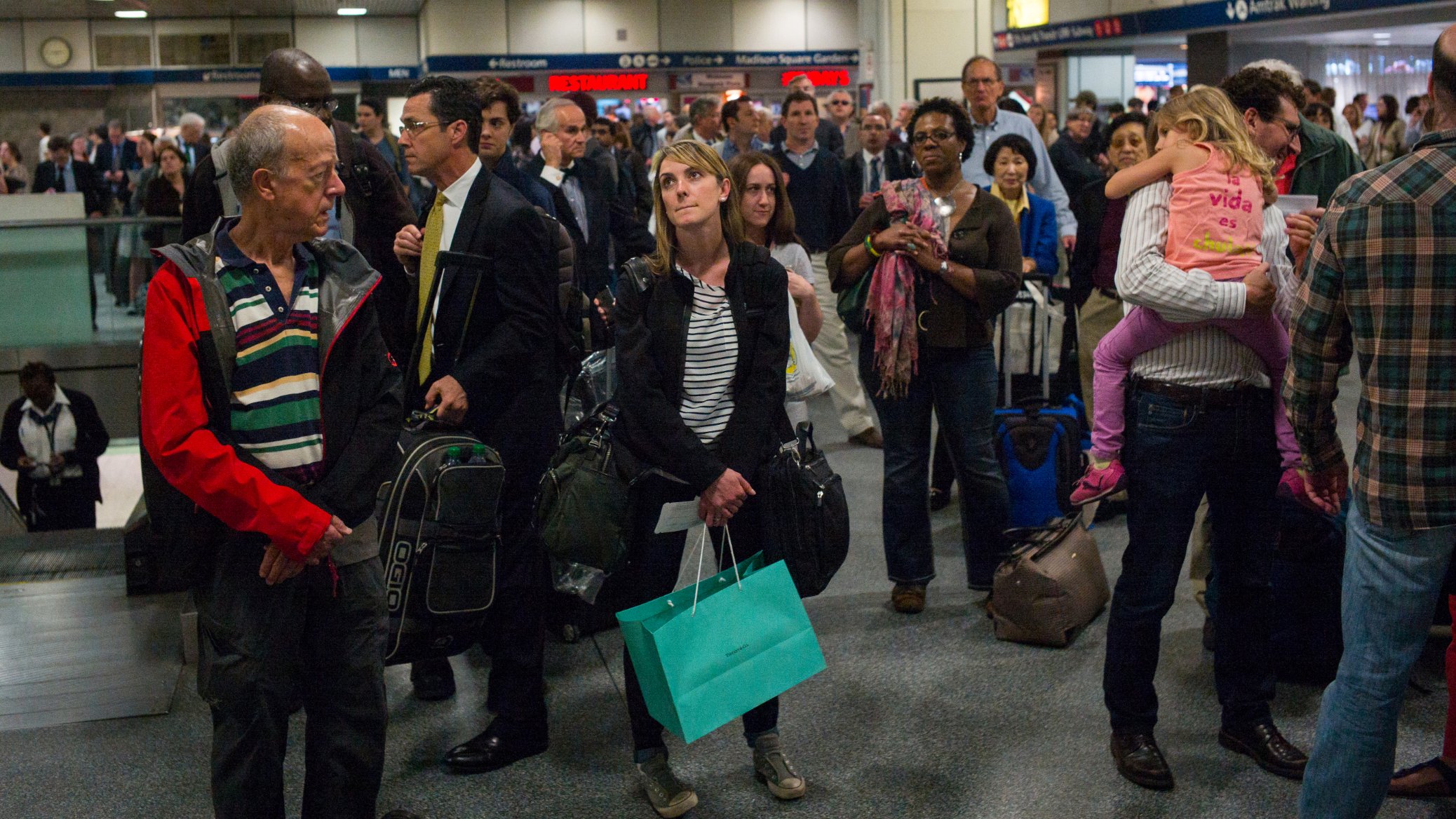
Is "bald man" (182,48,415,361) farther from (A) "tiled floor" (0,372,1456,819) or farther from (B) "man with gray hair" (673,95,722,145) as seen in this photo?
(B) "man with gray hair" (673,95,722,145)

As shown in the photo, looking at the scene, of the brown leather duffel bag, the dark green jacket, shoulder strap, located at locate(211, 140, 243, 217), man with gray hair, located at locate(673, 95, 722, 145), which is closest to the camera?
shoulder strap, located at locate(211, 140, 243, 217)

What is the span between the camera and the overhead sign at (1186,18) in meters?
14.0

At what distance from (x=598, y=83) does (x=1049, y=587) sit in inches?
991

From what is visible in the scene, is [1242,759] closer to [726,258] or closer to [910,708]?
[910,708]

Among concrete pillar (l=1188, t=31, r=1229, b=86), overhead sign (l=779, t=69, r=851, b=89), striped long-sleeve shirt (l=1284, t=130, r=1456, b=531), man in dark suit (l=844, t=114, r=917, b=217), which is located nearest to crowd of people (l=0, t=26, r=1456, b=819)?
striped long-sleeve shirt (l=1284, t=130, r=1456, b=531)

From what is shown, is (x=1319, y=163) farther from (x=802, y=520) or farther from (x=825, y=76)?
(x=825, y=76)

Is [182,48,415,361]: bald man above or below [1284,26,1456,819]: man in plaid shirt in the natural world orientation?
above

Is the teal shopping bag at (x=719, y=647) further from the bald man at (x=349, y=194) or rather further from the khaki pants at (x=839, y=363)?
the khaki pants at (x=839, y=363)

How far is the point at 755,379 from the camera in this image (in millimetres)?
3197

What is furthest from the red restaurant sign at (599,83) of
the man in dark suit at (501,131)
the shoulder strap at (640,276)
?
the shoulder strap at (640,276)

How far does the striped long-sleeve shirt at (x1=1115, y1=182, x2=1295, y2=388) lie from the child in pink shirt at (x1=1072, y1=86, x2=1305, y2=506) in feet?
0.09

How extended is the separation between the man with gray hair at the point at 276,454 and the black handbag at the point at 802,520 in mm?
943

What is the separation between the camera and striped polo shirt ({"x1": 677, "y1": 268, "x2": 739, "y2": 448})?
10.4ft

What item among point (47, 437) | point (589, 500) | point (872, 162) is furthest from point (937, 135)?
point (47, 437)
